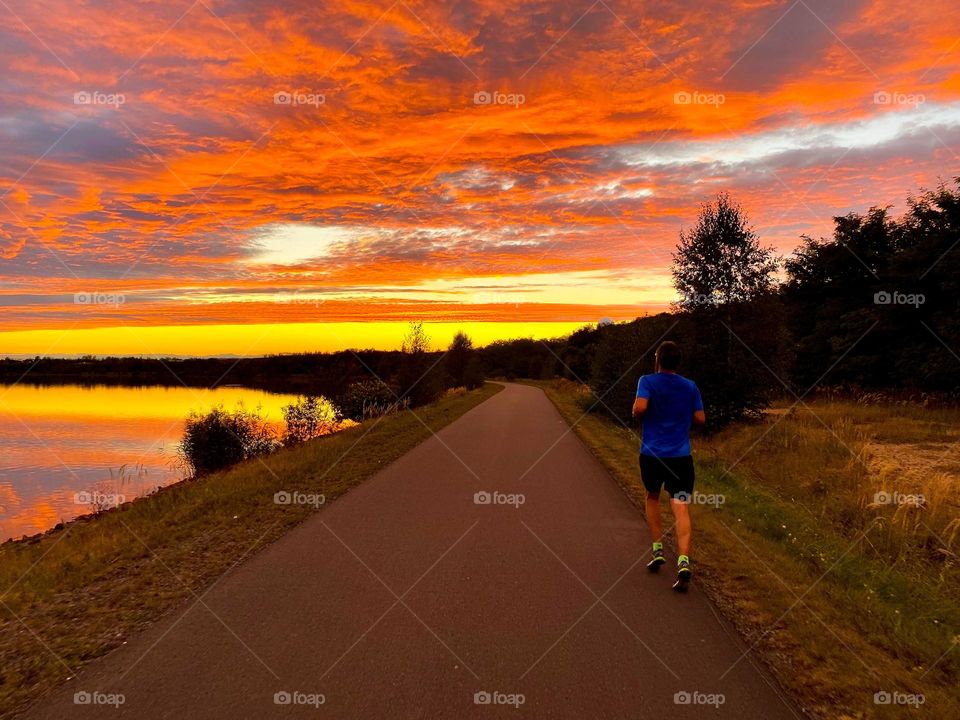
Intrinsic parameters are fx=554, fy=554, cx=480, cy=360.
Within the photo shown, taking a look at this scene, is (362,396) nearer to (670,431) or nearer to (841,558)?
(841,558)

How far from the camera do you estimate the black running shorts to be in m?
5.39

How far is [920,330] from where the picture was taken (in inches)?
1059

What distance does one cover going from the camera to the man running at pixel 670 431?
539 centimetres

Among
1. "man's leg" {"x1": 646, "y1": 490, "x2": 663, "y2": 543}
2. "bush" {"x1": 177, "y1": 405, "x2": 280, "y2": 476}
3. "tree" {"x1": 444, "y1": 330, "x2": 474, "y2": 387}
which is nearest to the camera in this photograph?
"man's leg" {"x1": 646, "y1": 490, "x2": 663, "y2": 543}

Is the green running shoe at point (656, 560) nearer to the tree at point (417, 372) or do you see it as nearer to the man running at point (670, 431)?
the man running at point (670, 431)

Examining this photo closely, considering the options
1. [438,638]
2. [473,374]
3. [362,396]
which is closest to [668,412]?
[438,638]

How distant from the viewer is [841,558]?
6.52 meters

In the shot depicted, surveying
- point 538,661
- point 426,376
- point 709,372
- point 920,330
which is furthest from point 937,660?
point 426,376

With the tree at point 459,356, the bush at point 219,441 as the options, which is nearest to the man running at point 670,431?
the bush at point 219,441

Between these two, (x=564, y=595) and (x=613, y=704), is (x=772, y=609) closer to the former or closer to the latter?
(x=564, y=595)

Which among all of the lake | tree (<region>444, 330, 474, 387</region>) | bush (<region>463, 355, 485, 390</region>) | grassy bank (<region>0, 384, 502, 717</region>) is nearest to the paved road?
grassy bank (<region>0, 384, 502, 717</region>)

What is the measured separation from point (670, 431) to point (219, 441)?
21504mm

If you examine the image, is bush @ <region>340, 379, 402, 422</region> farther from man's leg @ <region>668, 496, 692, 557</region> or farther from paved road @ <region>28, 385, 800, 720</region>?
man's leg @ <region>668, 496, 692, 557</region>

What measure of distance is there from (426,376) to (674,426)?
36.7 m
